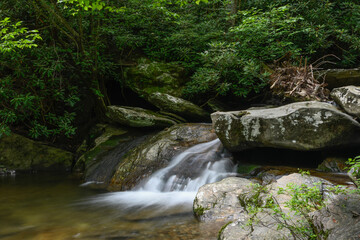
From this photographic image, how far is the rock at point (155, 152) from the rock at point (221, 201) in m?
2.06

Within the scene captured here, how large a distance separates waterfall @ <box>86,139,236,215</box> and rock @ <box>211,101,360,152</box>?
64 cm

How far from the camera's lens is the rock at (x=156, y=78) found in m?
8.66

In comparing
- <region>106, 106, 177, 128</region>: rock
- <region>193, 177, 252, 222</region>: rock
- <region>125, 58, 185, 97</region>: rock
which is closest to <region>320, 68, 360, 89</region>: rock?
<region>125, 58, 185, 97</region>: rock

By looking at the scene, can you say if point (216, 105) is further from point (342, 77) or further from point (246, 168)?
point (342, 77)

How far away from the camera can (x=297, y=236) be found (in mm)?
2244

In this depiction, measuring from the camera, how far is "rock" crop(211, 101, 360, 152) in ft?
14.4

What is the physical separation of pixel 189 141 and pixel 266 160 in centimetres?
185

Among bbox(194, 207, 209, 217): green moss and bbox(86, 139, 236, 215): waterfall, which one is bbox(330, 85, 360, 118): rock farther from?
bbox(194, 207, 209, 217): green moss

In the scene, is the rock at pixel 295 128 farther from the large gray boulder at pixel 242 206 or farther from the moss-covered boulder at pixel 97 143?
the moss-covered boulder at pixel 97 143

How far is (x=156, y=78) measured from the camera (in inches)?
346

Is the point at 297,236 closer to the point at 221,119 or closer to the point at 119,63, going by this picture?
the point at 221,119

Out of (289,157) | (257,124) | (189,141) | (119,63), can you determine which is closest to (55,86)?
(119,63)

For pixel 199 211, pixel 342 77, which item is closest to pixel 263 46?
pixel 342 77

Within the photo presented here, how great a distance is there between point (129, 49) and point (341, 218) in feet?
29.0
